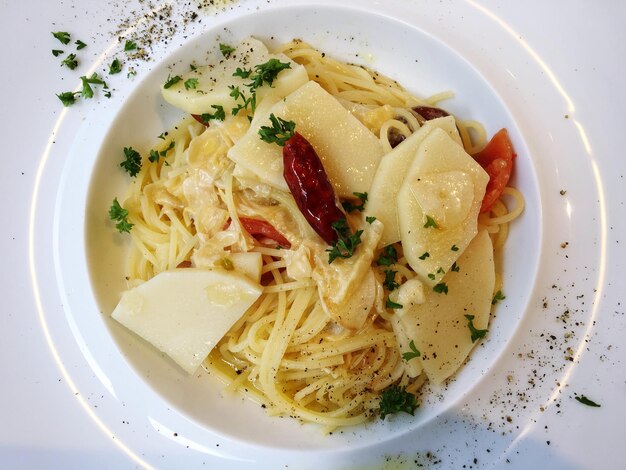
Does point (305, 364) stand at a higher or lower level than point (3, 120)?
lower

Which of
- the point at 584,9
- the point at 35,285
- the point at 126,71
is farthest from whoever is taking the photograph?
the point at 126,71

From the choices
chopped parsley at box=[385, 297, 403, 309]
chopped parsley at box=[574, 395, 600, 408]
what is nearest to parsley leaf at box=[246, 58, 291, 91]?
chopped parsley at box=[385, 297, 403, 309]

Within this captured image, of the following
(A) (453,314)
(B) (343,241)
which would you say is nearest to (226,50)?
(B) (343,241)

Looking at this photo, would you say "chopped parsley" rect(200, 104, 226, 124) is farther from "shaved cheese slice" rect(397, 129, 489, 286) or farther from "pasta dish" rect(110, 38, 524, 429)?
"shaved cheese slice" rect(397, 129, 489, 286)

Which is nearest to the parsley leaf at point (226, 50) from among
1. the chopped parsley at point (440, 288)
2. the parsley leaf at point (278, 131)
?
the parsley leaf at point (278, 131)

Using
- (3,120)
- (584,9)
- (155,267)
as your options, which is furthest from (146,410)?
(584,9)

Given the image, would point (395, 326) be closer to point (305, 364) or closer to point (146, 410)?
point (305, 364)

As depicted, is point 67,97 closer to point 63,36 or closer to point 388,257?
point 63,36
